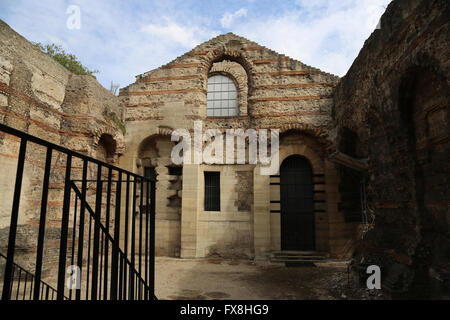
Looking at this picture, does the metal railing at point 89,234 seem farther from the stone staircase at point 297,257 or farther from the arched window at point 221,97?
the arched window at point 221,97

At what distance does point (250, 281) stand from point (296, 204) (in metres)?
4.11

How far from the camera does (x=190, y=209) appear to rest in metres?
9.88

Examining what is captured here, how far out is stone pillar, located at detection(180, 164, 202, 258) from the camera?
9578mm

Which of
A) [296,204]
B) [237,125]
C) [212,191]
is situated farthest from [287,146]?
[212,191]

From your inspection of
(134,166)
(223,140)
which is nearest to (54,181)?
(134,166)

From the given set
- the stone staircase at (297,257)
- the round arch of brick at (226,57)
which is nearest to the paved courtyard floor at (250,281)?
the stone staircase at (297,257)

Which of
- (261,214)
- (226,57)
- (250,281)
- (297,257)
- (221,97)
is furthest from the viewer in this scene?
(221,97)

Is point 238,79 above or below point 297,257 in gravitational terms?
above

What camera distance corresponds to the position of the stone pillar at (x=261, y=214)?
367 inches

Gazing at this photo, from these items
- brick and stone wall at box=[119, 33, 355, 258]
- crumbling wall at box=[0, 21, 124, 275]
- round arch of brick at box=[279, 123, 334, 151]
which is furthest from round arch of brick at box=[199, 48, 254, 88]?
crumbling wall at box=[0, 21, 124, 275]

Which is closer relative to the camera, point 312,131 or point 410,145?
point 410,145

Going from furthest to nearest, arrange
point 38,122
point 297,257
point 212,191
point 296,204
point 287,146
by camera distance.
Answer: point 212,191 → point 287,146 → point 296,204 → point 297,257 → point 38,122

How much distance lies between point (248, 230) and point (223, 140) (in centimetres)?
342

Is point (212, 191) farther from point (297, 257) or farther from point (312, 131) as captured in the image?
point (312, 131)
